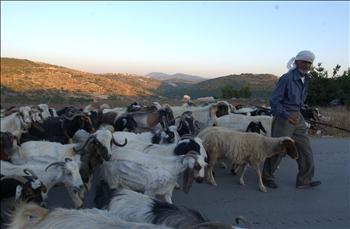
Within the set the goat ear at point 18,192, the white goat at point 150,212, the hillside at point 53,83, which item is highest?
the white goat at point 150,212

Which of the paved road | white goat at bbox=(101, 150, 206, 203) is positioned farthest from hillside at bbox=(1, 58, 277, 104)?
white goat at bbox=(101, 150, 206, 203)

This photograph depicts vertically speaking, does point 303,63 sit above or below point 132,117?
above

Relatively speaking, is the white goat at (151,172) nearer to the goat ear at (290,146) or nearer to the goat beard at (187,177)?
the goat beard at (187,177)

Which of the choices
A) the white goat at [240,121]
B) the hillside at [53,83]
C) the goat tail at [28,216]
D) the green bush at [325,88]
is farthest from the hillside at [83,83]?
the goat tail at [28,216]

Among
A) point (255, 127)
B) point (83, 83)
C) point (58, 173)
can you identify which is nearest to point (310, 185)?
point (255, 127)

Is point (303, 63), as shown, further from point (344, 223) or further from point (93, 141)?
point (93, 141)

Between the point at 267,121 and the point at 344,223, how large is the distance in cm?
532

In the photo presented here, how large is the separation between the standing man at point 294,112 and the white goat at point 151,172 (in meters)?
2.01

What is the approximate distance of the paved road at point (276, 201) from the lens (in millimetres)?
7126

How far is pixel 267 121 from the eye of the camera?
12.2 metres

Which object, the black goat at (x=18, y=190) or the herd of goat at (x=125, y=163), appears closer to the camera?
the herd of goat at (x=125, y=163)

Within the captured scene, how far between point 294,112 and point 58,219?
587 cm

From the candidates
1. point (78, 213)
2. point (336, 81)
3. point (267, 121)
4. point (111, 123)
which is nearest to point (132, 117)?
point (111, 123)

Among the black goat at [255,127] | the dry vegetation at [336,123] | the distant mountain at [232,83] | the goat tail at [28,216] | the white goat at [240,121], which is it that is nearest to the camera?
the goat tail at [28,216]
